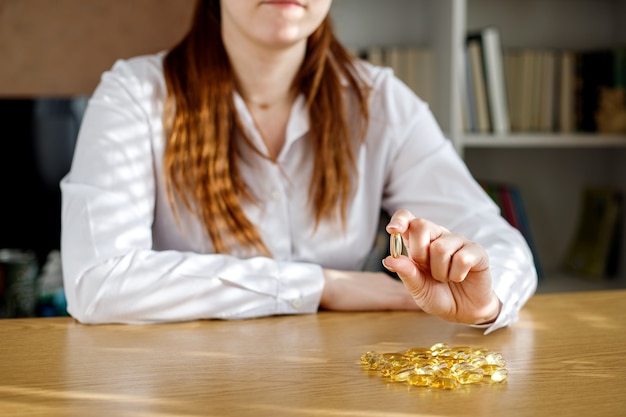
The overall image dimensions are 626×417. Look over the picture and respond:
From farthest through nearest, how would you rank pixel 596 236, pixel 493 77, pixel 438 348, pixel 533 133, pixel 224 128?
pixel 596 236
pixel 533 133
pixel 493 77
pixel 224 128
pixel 438 348

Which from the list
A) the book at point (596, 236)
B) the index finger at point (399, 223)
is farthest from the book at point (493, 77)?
the index finger at point (399, 223)

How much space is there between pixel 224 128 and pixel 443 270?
0.62 m

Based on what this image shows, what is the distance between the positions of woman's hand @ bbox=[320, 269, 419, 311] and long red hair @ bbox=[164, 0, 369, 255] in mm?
241

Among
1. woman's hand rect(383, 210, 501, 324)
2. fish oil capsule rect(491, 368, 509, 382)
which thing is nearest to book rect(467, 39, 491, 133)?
woman's hand rect(383, 210, 501, 324)

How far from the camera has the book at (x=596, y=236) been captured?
2945 millimetres

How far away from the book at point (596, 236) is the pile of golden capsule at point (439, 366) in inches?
83.6

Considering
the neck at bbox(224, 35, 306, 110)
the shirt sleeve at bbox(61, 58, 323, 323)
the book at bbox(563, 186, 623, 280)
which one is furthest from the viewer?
the book at bbox(563, 186, 623, 280)

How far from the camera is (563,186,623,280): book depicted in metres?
2.95

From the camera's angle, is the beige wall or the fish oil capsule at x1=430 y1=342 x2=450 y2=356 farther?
the beige wall

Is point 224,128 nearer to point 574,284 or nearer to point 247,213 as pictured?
point 247,213

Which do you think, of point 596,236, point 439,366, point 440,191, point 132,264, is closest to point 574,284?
point 596,236

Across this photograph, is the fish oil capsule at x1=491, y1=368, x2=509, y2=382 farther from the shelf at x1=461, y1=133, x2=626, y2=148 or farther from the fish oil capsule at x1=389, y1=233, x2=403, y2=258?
the shelf at x1=461, y1=133, x2=626, y2=148

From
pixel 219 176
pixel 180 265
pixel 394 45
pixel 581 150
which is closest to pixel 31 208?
pixel 394 45

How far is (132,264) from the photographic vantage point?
1.24 m
